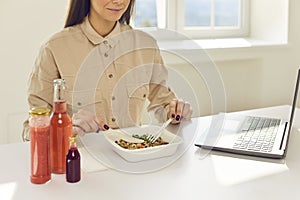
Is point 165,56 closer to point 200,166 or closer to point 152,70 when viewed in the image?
point 152,70

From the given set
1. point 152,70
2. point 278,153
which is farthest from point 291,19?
point 278,153

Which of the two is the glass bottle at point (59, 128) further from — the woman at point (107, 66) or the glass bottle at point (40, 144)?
Answer: the woman at point (107, 66)

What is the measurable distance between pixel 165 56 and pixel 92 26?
30.6 inches

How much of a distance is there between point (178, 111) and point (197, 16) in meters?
1.43

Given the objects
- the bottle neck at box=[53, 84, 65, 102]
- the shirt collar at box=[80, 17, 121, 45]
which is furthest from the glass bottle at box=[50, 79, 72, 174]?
the shirt collar at box=[80, 17, 121, 45]

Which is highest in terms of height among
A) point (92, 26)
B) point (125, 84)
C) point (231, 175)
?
point (92, 26)

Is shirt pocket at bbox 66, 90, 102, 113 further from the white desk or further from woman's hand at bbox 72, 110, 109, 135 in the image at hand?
the white desk

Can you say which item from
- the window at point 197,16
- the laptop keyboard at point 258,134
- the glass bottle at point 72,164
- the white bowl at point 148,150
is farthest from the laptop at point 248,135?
the window at point 197,16

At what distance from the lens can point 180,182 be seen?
3.55 ft

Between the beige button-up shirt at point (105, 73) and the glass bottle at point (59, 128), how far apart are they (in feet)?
1.50

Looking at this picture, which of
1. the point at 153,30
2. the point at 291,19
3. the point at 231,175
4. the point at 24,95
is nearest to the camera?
the point at 231,175

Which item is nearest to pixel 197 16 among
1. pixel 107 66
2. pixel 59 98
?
pixel 107 66

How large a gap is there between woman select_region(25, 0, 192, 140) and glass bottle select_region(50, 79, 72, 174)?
18.0 inches

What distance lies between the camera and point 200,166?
1193 mm
